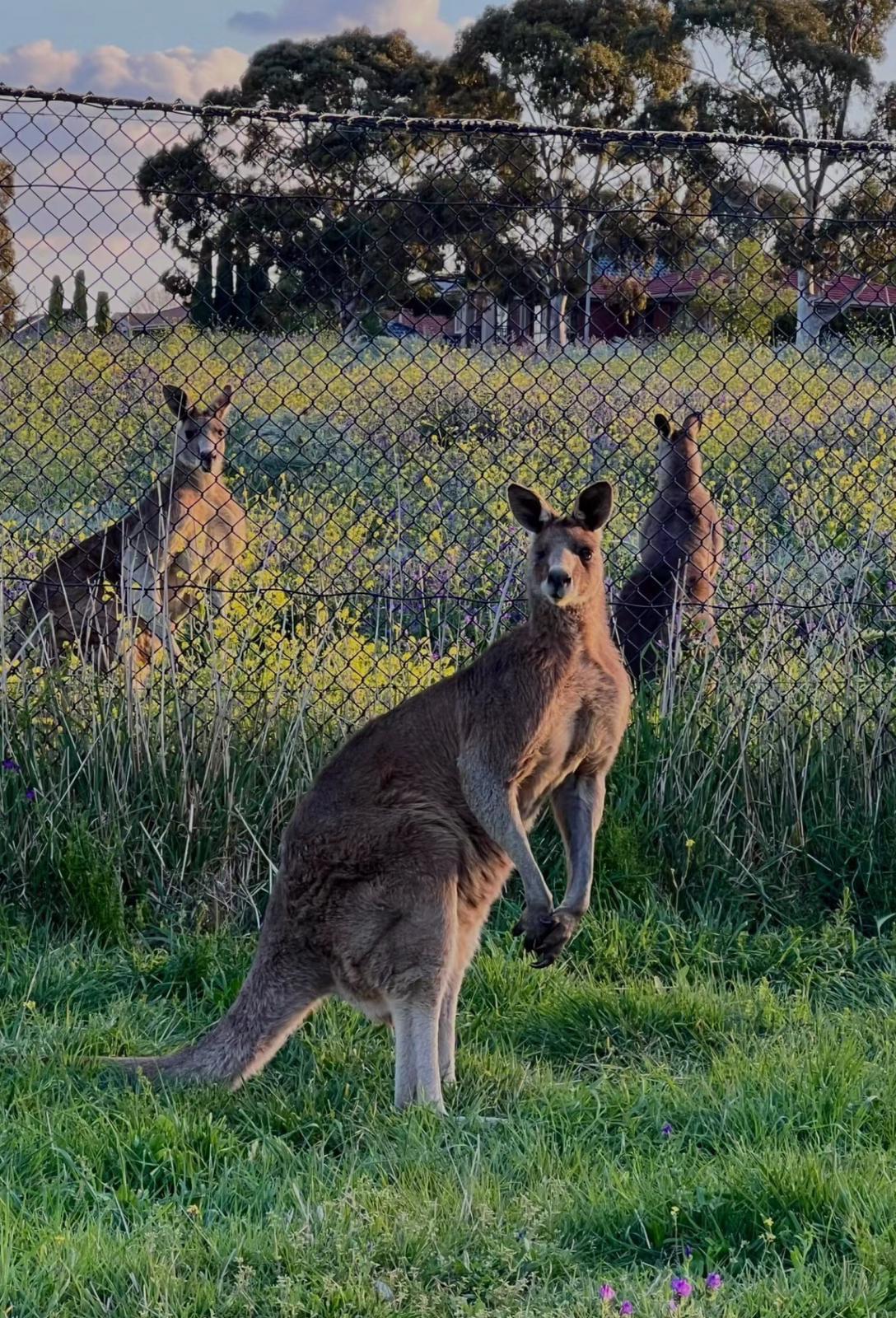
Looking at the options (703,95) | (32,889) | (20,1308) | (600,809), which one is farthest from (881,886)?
(703,95)

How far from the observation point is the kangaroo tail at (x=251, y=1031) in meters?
3.65

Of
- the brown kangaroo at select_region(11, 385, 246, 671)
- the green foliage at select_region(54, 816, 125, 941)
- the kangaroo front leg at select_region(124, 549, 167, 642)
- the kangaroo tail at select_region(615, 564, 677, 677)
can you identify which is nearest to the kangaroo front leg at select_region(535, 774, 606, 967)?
the green foliage at select_region(54, 816, 125, 941)

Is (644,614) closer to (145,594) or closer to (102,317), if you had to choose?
(145,594)

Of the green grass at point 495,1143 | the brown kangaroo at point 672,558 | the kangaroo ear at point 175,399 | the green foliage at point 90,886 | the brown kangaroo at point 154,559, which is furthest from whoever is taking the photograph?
the kangaroo ear at point 175,399

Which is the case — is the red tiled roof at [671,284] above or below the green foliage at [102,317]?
above

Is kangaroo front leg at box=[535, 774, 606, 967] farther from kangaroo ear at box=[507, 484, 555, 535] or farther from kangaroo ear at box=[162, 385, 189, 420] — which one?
kangaroo ear at box=[162, 385, 189, 420]

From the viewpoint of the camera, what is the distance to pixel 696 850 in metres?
5.12

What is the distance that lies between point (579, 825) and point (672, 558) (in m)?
3.00

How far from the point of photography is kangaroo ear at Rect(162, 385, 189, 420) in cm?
802

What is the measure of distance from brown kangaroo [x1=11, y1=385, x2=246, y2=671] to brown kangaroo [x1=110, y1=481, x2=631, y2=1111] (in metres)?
1.71

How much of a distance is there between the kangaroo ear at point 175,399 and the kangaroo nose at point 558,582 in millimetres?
4438

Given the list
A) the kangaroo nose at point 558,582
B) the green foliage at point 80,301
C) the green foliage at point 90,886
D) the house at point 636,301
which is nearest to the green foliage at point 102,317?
the green foliage at point 80,301

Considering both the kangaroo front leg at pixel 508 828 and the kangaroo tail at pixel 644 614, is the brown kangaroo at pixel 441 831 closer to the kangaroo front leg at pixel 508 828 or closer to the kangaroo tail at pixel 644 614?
the kangaroo front leg at pixel 508 828

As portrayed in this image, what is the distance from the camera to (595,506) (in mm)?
4191
